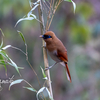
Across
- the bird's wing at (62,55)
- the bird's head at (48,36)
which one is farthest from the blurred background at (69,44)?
the bird's head at (48,36)

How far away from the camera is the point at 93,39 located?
380 cm

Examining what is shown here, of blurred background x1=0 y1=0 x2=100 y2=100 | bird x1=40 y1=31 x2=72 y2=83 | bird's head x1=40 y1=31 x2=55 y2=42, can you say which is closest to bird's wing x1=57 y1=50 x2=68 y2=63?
bird x1=40 y1=31 x2=72 y2=83

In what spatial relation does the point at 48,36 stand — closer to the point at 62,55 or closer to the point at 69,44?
the point at 62,55

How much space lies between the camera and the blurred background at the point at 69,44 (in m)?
3.39

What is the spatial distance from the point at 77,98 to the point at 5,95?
1.41 m

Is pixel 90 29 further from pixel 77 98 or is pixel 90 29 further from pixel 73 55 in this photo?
pixel 77 98

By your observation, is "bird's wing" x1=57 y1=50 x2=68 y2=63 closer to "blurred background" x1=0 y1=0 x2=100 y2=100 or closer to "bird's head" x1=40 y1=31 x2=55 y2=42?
"bird's head" x1=40 y1=31 x2=55 y2=42

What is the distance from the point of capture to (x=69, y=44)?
4.21m

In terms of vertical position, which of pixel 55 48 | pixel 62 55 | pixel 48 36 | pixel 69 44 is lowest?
pixel 69 44

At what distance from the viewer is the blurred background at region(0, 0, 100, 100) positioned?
133 inches

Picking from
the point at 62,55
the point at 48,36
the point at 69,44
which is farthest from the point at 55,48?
the point at 69,44

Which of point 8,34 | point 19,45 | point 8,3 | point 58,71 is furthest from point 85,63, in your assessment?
point 8,3

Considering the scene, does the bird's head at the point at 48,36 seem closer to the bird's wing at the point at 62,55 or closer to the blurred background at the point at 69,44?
the bird's wing at the point at 62,55

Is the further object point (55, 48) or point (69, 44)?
point (69, 44)
